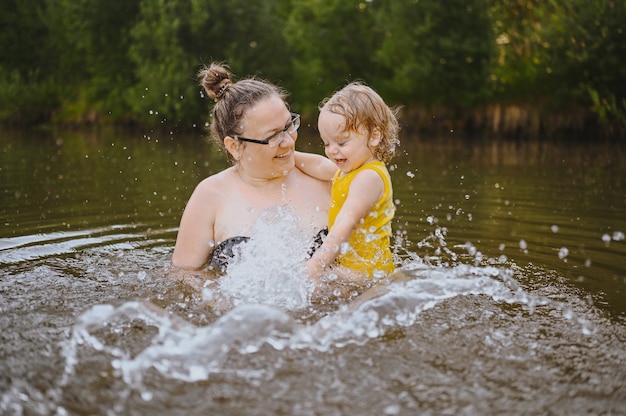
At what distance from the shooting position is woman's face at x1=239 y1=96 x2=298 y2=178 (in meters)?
4.44

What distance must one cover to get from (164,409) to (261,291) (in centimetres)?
145

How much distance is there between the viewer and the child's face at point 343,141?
4.15 m

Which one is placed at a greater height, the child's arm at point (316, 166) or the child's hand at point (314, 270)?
the child's arm at point (316, 166)

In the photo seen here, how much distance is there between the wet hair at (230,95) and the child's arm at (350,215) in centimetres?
85

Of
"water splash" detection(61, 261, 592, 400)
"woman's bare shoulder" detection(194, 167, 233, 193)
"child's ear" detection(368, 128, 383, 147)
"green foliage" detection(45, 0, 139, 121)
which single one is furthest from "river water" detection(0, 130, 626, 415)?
"green foliage" detection(45, 0, 139, 121)

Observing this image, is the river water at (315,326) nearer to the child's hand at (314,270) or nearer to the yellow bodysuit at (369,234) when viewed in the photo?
the child's hand at (314,270)

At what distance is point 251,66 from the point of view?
90.8 feet

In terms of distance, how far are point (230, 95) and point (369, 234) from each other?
123cm

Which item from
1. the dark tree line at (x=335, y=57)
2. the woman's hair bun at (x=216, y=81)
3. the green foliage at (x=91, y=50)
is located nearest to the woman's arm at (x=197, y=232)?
the woman's hair bun at (x=216, y=81)

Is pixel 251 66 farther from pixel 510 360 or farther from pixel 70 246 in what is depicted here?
pixel 510 360

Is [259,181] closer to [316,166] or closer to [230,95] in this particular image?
[316,166]

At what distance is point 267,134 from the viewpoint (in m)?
4.45

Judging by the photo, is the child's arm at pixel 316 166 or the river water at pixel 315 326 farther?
the child's arm at pixel 316 166

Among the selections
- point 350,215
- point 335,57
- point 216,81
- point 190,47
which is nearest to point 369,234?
point 350,215
